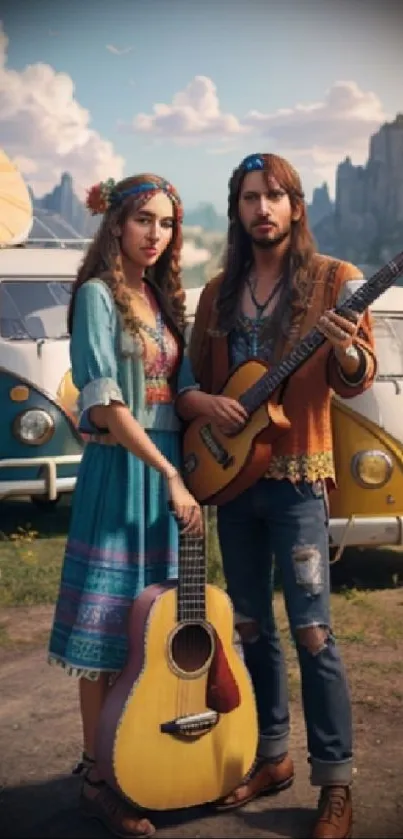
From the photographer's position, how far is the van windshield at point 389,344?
5456mm

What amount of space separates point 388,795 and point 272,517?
97 centimetres

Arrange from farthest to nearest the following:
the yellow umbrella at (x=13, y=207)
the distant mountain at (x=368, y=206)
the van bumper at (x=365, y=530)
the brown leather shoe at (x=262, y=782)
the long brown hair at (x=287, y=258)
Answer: the distant mountain at (x=368, y=206), the yellow umbrella at (x=13, y=207), the van bumper at (x=365, y=530), the brown leather shoe at (x=262, y=782), the long brown hair at (x=287, y=258)

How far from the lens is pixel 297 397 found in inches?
107

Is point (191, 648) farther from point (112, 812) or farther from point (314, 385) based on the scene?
point (314, 385)

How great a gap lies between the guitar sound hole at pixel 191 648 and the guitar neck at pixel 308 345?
0.61 meters

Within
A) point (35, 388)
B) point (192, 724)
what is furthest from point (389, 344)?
point (192, 724)

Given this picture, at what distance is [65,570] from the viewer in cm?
285

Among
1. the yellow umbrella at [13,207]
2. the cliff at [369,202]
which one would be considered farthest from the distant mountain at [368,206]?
the yellow umbrella at [13,207]

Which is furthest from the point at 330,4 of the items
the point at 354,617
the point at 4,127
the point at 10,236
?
the point at 354,617

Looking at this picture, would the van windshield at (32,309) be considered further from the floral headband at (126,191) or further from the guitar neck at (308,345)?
the guitar neck at (308,345)

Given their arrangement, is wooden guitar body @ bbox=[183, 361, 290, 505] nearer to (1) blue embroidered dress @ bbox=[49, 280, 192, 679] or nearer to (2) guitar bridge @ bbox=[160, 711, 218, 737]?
(1) blue embroidered dress @ bbox=[49, 280, 192, 679]

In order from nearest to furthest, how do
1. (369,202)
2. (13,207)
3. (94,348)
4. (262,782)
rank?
(94,348), (262,782), (13,207), (369,202)

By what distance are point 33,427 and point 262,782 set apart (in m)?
4.20

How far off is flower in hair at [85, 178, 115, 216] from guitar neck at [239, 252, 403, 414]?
664 mm
